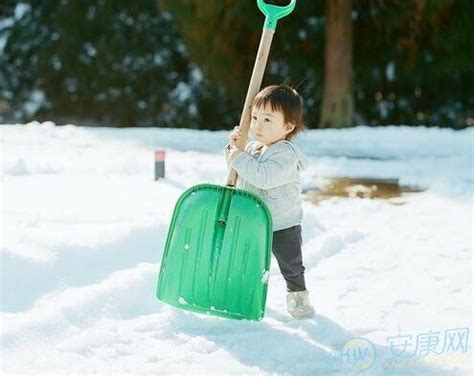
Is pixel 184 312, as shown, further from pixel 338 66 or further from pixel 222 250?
pixel 338 66

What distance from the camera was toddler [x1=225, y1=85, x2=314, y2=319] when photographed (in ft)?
8.34

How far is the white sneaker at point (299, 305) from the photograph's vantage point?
105 inches

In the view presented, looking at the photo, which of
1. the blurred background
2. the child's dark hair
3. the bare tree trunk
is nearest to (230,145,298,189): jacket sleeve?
the child's dark hair

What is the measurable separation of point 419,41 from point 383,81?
1.08m

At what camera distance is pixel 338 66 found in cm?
869

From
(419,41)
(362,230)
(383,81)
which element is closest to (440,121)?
(383,81)

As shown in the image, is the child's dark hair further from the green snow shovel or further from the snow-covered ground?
the snow-covered ground

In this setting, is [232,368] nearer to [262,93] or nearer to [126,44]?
[262,93]

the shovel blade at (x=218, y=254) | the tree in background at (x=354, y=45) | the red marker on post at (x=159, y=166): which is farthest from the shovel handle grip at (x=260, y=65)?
the tree in background at (x=354, y=45)

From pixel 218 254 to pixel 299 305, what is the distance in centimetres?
37

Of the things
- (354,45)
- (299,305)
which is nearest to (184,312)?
(299,305)

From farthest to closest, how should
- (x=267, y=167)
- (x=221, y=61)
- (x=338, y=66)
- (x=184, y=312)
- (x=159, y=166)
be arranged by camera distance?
1. (x=221, y=61)
2. (x=338, y=66)
3. (x=159, y=166)
4. (x=184, y=312)
5. (x=267, y=167)

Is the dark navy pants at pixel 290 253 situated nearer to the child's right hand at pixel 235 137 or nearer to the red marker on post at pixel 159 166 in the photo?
the child's right hand at pixel 235 137

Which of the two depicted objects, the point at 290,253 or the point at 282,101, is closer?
the point at 282,101
